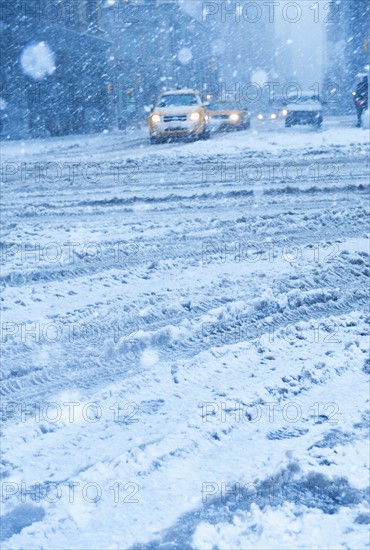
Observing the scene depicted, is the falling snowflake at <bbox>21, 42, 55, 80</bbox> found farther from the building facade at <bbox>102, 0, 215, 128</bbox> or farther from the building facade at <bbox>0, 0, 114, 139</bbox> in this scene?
the building facade at <bbox>102, 0, 215, 128</bbox>

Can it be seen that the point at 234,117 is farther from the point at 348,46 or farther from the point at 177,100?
the point at 348,46

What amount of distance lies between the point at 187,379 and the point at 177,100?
1958cm

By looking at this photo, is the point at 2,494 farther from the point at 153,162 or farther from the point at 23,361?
the point at 153,162

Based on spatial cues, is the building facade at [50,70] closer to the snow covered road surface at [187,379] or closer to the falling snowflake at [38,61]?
the falling snowflake at [38,61]

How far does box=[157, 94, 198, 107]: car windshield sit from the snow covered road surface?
14.4m

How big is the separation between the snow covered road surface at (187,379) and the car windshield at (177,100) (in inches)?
566

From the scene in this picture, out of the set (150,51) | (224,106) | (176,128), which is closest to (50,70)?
(224,106)

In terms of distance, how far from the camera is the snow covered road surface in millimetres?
2562

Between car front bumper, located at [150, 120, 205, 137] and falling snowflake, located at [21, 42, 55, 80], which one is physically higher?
falling snowflake, located at [21, 42, 55, 80]

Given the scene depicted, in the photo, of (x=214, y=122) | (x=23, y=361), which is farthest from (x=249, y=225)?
(x=214, y=122)

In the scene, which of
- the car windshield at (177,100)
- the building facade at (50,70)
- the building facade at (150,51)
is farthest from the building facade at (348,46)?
the car windshield at (177,100)

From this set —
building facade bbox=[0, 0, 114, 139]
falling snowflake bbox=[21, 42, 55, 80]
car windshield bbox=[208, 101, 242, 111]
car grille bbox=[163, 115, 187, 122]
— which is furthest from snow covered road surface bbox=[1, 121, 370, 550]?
car windshield bbox=[208, 101, 242, 111]

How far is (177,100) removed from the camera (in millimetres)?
22125

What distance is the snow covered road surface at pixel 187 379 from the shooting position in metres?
2.56
